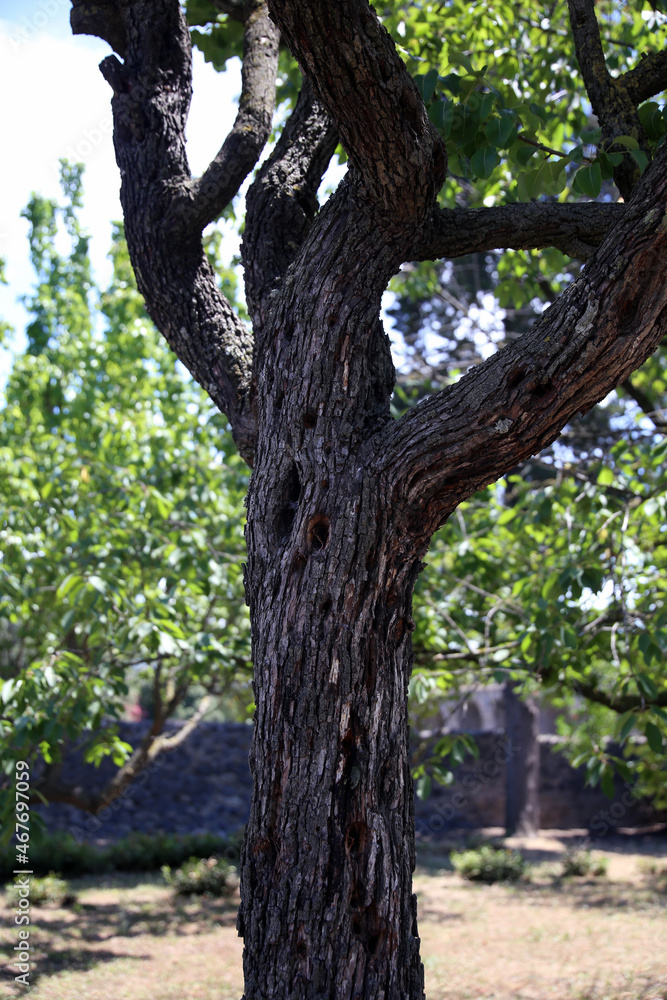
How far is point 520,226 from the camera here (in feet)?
7.70

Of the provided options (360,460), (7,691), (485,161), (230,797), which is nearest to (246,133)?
(485,161)

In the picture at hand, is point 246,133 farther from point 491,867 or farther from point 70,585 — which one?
point 491,867

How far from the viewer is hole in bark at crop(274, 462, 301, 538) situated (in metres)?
2.07

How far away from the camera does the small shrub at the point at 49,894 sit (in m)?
7.30

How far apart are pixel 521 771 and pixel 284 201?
32.7 ft

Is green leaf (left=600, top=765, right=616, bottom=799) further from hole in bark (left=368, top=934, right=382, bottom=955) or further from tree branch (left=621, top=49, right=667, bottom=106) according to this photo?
tree branch (left=621, top=49, right=667, bottom=106)

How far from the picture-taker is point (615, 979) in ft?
15.5

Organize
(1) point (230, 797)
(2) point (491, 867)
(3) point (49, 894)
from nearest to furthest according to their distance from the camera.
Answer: (3) point (49, 894), (2) point (491, 867), (1) point (230, 797)

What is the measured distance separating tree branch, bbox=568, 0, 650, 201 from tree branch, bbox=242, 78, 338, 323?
3.00 ft

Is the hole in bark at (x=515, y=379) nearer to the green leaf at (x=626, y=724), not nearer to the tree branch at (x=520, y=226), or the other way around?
the tree branch at (x=520, y=226)

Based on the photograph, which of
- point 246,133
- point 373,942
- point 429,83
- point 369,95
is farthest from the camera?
point 246,133

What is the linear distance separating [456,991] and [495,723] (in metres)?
16.3

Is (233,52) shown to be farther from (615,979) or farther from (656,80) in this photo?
(615,979)

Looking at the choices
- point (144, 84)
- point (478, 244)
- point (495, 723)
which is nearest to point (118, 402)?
point (144, 84)
